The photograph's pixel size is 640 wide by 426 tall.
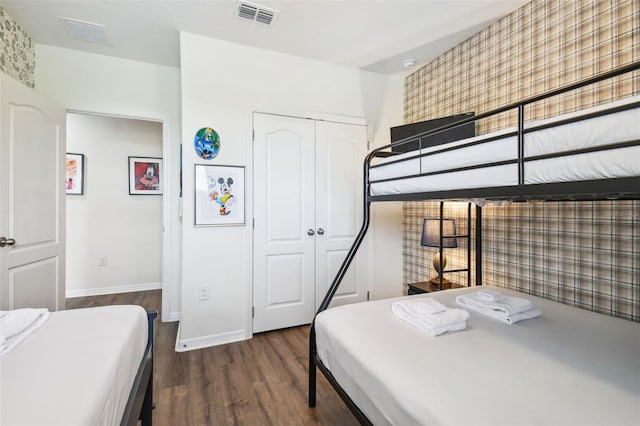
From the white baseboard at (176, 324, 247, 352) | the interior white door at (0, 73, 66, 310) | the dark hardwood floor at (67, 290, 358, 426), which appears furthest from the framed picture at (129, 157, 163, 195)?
the white baseboard at (176, 324, 247, 352)

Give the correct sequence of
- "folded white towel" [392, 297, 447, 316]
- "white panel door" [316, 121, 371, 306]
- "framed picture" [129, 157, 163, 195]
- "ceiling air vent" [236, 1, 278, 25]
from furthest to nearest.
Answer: "framed picture" [129, 157, 163, 195] < "white panel door" [316, 121, 371, 306] < "ceiling air vent" [236, 1, 278, 25] < "folded white towel" [392, 297, 447, 316]

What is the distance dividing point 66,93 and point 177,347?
240 centimetres

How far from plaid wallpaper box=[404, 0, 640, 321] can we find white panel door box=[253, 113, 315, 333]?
4.50 feet

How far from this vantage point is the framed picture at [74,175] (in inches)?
141

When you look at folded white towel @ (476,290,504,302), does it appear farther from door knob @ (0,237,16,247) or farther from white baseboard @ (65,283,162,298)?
white baseboard @ (65,283,162,298)

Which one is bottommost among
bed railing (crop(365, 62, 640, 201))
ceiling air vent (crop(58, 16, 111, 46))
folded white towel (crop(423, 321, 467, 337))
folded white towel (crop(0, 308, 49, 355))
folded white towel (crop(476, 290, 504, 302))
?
folded white towel (crop(423, 321, 467, 337))

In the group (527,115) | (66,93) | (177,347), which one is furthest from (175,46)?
(527,115)

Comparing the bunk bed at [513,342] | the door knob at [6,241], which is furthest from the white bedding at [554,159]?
the door knob at [6,241]

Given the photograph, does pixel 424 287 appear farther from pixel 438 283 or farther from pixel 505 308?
pixel 505 308

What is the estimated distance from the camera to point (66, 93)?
8.29 feet

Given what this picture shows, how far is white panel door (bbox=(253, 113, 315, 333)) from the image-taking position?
103 inches

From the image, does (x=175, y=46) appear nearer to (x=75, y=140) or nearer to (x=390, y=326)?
(x=75, y=140)

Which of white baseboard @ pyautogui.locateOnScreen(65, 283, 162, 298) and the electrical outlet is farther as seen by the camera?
white baseboard @ pyautogui.locateOnScreen(65, 283, 162, 298)

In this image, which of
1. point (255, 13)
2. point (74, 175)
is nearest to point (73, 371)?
point (255, 13)
